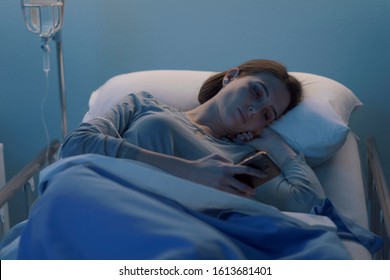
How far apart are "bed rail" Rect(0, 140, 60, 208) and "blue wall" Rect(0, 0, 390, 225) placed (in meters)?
0.44

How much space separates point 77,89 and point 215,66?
21.4 inches

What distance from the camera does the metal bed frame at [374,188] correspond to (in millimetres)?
1516

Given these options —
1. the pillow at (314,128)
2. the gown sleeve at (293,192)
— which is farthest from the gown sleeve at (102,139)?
the pillow at (314,128)

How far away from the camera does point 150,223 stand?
43.8 inches

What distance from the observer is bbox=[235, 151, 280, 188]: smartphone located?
4.79ft

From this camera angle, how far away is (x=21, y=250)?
1184 mm

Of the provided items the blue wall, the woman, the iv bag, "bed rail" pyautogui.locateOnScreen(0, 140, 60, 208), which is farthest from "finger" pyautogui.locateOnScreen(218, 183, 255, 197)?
the blue wall

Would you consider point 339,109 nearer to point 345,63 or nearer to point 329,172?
point 329,172

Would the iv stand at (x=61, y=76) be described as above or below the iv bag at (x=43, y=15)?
below

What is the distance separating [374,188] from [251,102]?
0.49m

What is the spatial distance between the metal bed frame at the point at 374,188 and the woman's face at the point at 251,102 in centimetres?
33

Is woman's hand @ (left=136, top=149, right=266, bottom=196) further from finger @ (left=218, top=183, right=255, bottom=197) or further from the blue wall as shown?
the blue wall

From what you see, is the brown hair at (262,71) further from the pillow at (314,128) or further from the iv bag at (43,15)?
the iv bag at (43,15)
